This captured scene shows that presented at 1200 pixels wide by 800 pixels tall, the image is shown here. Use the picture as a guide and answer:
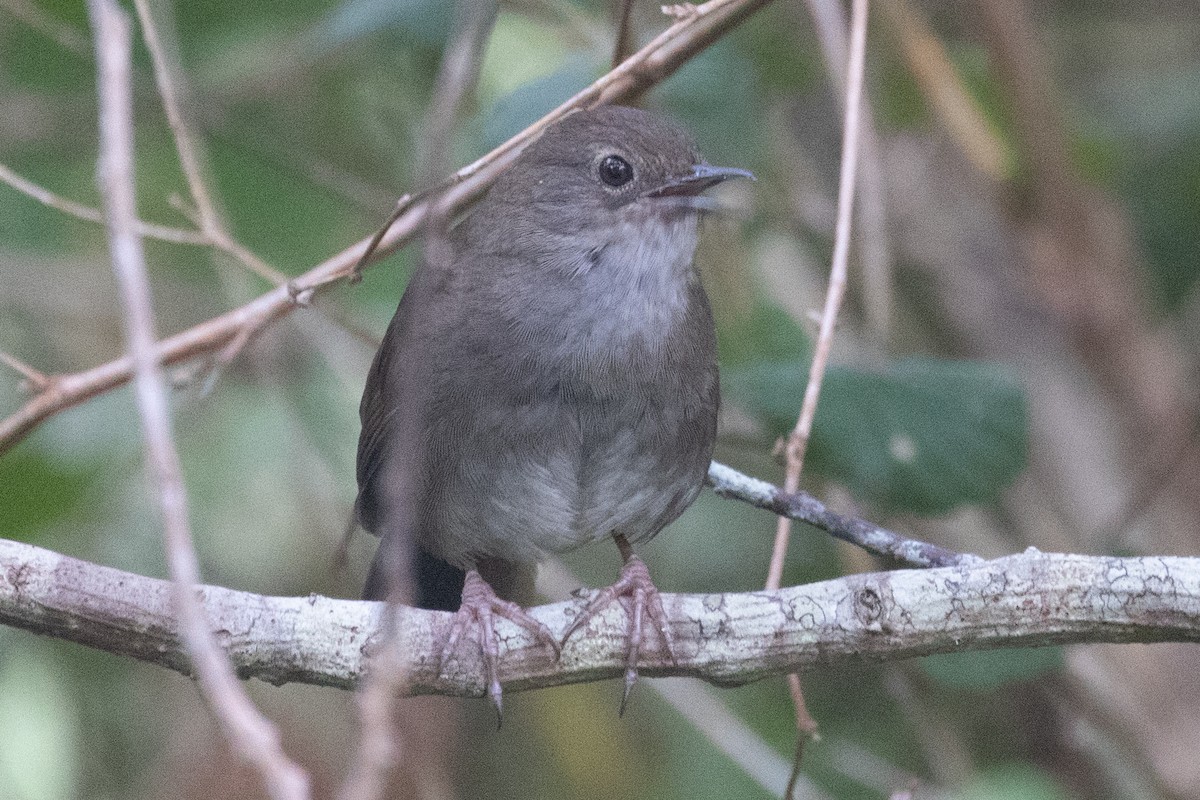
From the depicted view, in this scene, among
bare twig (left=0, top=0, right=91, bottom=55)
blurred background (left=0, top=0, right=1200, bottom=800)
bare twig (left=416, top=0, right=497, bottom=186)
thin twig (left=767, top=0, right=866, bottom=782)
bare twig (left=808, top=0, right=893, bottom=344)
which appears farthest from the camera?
blurred background (left=0, top=0, right=1200, bottom=800)

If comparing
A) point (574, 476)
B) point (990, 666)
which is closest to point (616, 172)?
point (574, 476)

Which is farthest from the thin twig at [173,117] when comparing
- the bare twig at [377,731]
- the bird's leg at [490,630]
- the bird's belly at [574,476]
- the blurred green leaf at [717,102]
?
the bare twig at [377,731]

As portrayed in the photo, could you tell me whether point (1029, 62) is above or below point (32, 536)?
above

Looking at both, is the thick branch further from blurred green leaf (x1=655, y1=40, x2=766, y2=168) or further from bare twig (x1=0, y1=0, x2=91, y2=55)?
bare twig (x1=0, y1=0, x2=91, y2=55)

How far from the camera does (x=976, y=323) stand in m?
6.12

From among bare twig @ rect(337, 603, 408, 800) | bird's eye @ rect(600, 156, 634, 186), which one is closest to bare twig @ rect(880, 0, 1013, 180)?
bird's eye @ rect(600, 156, 634, 186)

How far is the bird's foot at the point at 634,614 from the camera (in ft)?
9.74

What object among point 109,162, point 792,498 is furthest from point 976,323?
point 109,162

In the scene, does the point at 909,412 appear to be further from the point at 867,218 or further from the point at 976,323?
the point at 976,323

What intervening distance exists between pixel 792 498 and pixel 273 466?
2825 mm

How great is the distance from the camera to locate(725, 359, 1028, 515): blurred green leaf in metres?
3.92

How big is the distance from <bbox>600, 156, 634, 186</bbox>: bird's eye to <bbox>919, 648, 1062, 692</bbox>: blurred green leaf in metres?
1.40

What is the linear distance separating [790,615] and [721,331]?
7.16 ft

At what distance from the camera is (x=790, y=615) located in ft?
9.23
